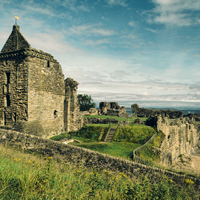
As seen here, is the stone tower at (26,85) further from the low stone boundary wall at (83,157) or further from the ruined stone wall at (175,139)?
the ruined stone wall at (175,139)

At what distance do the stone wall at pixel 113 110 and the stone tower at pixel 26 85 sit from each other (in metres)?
19.9

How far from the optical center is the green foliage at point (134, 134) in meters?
19.0

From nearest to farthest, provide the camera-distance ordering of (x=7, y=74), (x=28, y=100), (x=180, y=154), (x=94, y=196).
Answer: (x=94, y=196) → (x=28, y=100) → (x=7, y=74) → (x=180, y=154)

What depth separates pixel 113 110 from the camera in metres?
37.3

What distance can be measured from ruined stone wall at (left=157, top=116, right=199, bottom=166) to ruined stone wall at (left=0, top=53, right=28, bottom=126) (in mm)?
16981

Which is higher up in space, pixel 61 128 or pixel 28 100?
pixel 28 100

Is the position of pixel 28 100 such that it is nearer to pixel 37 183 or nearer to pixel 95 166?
pixel 95 166

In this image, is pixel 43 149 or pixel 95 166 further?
pixel 43 149

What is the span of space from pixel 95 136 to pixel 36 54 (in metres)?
12.6

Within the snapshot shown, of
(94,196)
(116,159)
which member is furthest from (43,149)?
(94,196)

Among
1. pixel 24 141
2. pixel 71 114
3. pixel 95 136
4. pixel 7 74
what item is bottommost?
pixel 95 136

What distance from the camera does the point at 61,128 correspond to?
21.5 meters

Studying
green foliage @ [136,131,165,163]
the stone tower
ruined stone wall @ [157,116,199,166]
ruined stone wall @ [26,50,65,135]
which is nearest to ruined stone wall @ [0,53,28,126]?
the stone tower

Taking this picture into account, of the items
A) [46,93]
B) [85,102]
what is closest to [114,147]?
[46,93]
